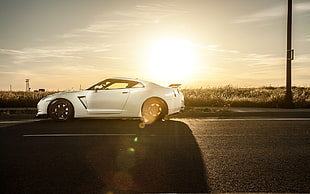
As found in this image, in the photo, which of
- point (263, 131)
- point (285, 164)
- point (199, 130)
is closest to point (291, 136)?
point (263, 131)

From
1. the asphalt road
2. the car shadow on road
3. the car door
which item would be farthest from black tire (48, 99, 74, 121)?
the car shadow on road

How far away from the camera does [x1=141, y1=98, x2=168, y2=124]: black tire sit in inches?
437

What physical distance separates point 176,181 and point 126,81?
6.87m

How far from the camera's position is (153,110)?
36.5 ft

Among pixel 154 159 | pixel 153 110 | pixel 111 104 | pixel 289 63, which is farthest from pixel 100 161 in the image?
pixel 289 63

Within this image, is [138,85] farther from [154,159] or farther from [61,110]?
[154,159]

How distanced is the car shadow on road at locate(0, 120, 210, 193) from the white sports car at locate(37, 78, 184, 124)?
5.02ft

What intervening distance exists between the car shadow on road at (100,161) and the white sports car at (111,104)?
1.53 metres

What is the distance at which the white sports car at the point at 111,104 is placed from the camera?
1105 centimetres

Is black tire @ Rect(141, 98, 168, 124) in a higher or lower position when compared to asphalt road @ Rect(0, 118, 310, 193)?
higher

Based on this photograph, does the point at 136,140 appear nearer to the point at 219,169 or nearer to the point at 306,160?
the point at 219,169

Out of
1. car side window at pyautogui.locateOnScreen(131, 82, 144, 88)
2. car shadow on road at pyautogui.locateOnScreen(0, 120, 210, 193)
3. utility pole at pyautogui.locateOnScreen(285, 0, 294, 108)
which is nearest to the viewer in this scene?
car shadow on road at pyautogui.locateOnScreen(0, 120, 210, 193)

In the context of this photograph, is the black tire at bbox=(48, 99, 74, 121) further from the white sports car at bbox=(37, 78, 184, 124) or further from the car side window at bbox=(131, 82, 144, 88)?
the car side window at bbox=(131, 82, 144, 88)

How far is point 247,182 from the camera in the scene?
15.6ft
